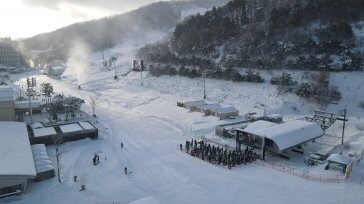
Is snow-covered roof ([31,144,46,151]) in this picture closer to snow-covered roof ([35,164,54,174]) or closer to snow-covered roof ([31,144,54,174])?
snow-covered roof ([31,144,54,174])

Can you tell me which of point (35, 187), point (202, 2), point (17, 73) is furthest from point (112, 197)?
point (202, 2)

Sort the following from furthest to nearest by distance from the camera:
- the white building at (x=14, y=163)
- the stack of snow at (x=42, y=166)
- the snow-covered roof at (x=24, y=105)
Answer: the snow-covered roof at (x=24, y=105) → the stack of snow at (x=42, y=166) → the white building at (x=14, y=163)

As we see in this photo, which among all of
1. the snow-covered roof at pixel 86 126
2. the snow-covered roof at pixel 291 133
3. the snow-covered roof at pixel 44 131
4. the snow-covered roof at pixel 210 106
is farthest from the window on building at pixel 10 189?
the snow-covered roof at pixel 210 106

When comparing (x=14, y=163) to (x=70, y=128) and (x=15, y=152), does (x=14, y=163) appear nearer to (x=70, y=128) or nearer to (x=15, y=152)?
(x=15, y=152)

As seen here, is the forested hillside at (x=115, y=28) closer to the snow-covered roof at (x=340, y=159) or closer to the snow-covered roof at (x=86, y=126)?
the snow-covered roof at (x=86, y=126)

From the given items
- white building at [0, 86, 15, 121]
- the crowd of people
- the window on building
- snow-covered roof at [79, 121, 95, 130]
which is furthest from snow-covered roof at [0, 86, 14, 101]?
the crowd of people
